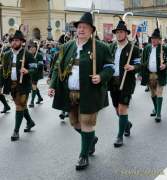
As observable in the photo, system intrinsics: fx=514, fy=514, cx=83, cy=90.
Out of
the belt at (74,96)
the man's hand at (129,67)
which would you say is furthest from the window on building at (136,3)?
the belt at (74,96)

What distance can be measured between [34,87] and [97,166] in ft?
23.1

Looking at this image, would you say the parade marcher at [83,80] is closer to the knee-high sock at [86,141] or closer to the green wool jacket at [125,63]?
the knee-high sock at [86,141]

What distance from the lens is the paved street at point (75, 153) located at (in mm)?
6379

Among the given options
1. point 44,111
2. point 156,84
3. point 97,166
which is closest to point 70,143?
point 97,166

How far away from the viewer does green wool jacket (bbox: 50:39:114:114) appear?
253 inches

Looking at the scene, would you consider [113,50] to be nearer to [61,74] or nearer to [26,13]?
[61,74]

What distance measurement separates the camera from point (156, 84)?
10281 mm

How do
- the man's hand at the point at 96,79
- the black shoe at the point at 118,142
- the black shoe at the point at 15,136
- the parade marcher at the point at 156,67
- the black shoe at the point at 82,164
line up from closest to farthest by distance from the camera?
the man's hand at the point at 96,79
the black shoe at the point at 82,164
the black shoe at the point at 118,142
the black shoe at the point at 15,136
the parade marcher at the point at 156,67

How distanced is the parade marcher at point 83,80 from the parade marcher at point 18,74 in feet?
6.66

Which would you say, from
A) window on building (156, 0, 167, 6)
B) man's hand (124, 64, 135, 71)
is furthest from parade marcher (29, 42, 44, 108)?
window on building (156, 0, 167, 6)

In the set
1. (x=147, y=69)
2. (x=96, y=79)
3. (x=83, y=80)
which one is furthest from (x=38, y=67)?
(x=96, y=79)

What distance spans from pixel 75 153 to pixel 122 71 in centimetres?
154

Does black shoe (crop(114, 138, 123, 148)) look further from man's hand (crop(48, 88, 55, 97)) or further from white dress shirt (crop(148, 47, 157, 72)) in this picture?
white dress shirt (crop(148, 47, 157, 72))

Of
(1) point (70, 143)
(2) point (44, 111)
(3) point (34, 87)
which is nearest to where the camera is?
(1) point (70, 143)
